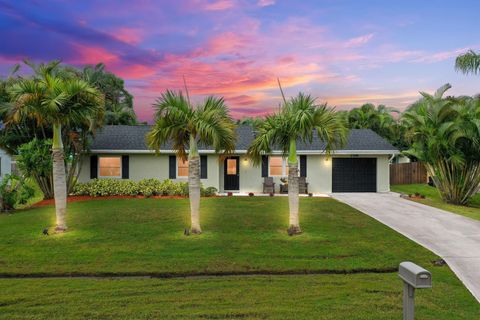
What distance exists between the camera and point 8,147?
19266 millimetres

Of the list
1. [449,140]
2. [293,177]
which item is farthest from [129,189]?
[449,140]

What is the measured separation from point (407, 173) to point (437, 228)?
59.1ft

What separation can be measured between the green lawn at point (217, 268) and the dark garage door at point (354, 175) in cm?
869

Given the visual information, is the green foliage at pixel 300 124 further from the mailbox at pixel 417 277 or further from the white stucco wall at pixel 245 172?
the white stucco wall at pixel 245 172

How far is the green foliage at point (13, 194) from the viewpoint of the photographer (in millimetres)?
16344

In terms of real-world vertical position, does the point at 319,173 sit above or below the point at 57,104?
below

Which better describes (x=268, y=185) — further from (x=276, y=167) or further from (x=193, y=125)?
(x=193, y=125)

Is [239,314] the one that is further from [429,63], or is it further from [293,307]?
[429,63]

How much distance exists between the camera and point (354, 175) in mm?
22922

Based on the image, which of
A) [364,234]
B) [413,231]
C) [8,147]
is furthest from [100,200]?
[413,231]

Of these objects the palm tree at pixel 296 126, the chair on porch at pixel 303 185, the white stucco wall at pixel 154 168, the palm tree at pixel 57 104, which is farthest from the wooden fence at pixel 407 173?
the palm tree at pixel 57 104

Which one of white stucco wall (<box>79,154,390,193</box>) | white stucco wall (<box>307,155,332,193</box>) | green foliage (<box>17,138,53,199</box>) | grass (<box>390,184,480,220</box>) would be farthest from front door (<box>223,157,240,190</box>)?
grass (<box>390,184,480,220</box>)

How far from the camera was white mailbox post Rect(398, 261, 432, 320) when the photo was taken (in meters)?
4.21

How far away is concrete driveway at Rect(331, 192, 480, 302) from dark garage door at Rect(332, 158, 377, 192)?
259 cm
